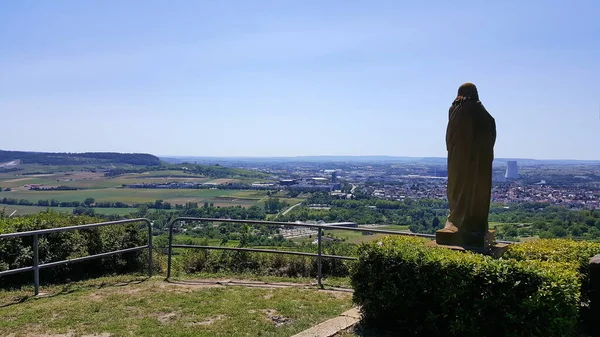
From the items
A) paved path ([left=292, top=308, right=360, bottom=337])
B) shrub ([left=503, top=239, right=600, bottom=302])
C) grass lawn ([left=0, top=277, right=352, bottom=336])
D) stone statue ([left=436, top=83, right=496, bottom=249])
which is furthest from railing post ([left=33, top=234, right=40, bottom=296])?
shrub ([left=503, top=239, right=600, bottom=302])

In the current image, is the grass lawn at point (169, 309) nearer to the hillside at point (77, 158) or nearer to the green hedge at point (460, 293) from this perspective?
the green hedge at point (460, 293)

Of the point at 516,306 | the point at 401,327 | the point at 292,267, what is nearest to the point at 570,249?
the point at 516,306

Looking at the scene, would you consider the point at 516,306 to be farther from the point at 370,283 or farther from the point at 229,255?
the point at 229,255

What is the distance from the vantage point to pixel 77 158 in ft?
240

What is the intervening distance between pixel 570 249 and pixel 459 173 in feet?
6.47

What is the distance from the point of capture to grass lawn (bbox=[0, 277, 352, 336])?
18.5 feet

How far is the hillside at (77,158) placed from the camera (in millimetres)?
67750

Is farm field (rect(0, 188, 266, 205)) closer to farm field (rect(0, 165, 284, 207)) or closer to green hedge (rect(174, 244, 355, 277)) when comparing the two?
farm field (rect(0, 165, 284, 207))

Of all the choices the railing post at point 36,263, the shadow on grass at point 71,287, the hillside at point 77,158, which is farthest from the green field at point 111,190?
the railing post at point 36,263

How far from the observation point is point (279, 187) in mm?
61062

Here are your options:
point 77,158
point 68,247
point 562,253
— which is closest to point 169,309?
point 68,247

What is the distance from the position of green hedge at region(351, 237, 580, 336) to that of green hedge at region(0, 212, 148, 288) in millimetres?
5590

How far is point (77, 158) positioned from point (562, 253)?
77527 millimetres

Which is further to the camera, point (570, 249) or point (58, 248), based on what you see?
point (58, 248)
